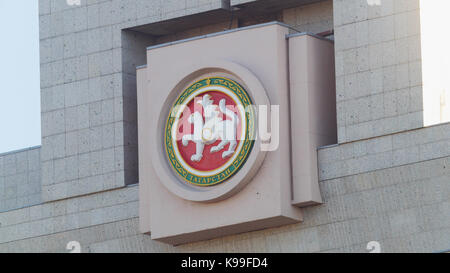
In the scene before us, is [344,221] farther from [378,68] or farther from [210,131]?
[210,131]

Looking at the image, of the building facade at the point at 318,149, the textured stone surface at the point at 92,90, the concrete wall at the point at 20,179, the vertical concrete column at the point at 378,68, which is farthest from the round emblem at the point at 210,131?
the concrete wall at the point at 20,179

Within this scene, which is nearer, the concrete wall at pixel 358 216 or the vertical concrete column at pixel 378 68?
the concrete wall at pixel 358 216

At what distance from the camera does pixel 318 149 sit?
47562 millimetres

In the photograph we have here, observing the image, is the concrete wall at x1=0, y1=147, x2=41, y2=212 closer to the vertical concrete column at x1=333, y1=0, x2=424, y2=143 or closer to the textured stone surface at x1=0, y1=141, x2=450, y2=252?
the textured stone surface at x1=0, y1=141, x2=450, y2=252

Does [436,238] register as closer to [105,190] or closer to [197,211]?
[197,211]

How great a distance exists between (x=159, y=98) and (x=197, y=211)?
3.06 metres

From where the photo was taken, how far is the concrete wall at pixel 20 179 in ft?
178

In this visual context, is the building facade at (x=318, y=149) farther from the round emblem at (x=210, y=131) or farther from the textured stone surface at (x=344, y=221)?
the round emblem at (x=210, y=131)

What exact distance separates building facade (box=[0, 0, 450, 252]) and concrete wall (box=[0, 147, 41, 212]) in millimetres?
39

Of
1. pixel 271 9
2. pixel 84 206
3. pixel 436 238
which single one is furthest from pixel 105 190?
pixel 436 238

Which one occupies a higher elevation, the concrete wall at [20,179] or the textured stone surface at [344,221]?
the concrete wall at [20,179]

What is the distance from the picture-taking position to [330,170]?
155ft

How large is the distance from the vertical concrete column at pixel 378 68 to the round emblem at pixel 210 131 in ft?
7.80

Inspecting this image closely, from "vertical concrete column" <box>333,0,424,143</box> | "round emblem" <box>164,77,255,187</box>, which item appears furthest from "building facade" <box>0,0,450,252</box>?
"round emblem" <box>164,77,255,187</box>
